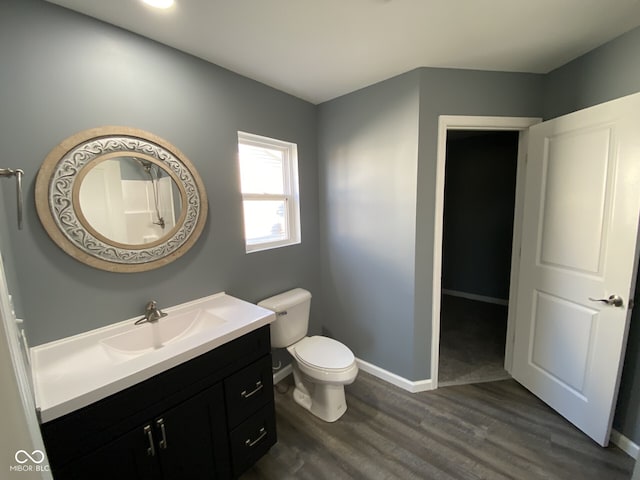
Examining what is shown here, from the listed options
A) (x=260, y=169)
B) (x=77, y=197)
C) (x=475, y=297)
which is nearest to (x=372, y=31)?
(x=260, y=169)

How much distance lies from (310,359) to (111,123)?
68.8 inches

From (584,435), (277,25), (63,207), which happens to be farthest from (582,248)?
(63,207)

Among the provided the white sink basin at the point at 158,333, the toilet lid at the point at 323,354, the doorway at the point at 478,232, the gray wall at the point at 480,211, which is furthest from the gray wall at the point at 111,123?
the gray wall at the point at 480,211

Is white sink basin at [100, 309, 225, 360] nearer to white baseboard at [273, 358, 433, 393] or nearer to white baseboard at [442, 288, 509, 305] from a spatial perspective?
white baseboard at [273, 358, 433, 393]

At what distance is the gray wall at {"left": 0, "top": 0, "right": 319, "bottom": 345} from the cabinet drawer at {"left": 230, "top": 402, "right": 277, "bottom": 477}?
768 millimetres

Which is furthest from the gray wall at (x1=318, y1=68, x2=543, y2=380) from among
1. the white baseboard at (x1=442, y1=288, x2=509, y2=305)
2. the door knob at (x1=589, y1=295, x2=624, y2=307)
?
the white baseboard at (x1=442, y1=288, x2=509, y2=305)

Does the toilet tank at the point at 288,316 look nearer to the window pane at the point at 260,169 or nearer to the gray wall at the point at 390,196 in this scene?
the gray wall at the point at 390,196

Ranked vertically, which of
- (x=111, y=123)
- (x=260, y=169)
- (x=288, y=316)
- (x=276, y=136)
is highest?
(x=276, y=136)

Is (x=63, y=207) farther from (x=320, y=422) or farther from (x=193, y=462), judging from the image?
(x=320, y=422)

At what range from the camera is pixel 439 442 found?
5.39 feet

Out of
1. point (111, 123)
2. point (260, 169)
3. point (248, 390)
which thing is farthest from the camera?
point (260, 169)

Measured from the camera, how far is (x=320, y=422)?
1.83m

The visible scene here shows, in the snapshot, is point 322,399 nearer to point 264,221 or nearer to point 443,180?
Result: point 264,221

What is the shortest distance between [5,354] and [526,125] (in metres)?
2.63
